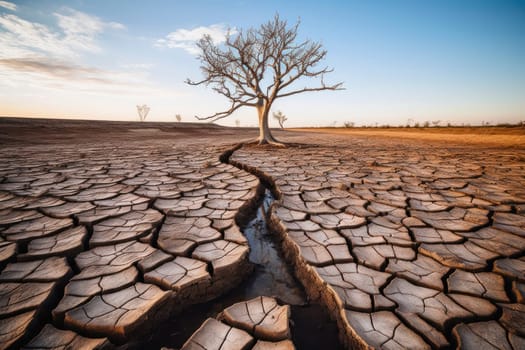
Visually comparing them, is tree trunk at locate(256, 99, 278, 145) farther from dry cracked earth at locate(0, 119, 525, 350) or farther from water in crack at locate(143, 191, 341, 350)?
water in crack at locate(143, 191, 341, 350)

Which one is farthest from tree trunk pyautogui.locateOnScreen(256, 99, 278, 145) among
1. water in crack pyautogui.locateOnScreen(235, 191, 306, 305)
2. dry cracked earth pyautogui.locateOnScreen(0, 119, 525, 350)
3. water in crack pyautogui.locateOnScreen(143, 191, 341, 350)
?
water in crack pyautogui.locateOnScreen(143, 191, 341, 350)

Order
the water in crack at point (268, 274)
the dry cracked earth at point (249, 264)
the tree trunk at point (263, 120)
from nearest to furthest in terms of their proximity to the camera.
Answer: the dry cracked earth at point (249, 264), the water in crack at point (268, 274), the tree trunk at point (263, 120)

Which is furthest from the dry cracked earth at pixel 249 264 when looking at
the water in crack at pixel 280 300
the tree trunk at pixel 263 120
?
the tree trunk at pixel 263 120

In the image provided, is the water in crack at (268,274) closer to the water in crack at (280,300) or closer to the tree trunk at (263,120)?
the water in crack at (280,300)

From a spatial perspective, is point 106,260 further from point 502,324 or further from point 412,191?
point 412,191

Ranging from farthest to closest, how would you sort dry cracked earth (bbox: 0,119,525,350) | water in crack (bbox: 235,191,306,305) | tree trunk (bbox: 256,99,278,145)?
tree trunk (bbox: 256,99,278,145)
water in crack (bbox: 235,191,306,305)
dry cracked earth (bbox: 0,119,525,350)

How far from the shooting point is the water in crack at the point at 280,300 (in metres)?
1.03

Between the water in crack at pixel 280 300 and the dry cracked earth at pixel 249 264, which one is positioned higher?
the dry cracked earth at pixel 249 264

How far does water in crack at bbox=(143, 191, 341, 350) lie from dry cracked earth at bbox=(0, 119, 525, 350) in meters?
0.05

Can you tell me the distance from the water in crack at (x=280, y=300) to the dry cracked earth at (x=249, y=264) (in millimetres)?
51

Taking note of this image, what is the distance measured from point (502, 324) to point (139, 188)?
3038 millimetres

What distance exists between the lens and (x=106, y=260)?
140cm

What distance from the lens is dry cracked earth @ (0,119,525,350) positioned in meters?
0.97

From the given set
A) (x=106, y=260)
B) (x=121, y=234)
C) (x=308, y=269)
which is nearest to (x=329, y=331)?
(x=308, y=269)
